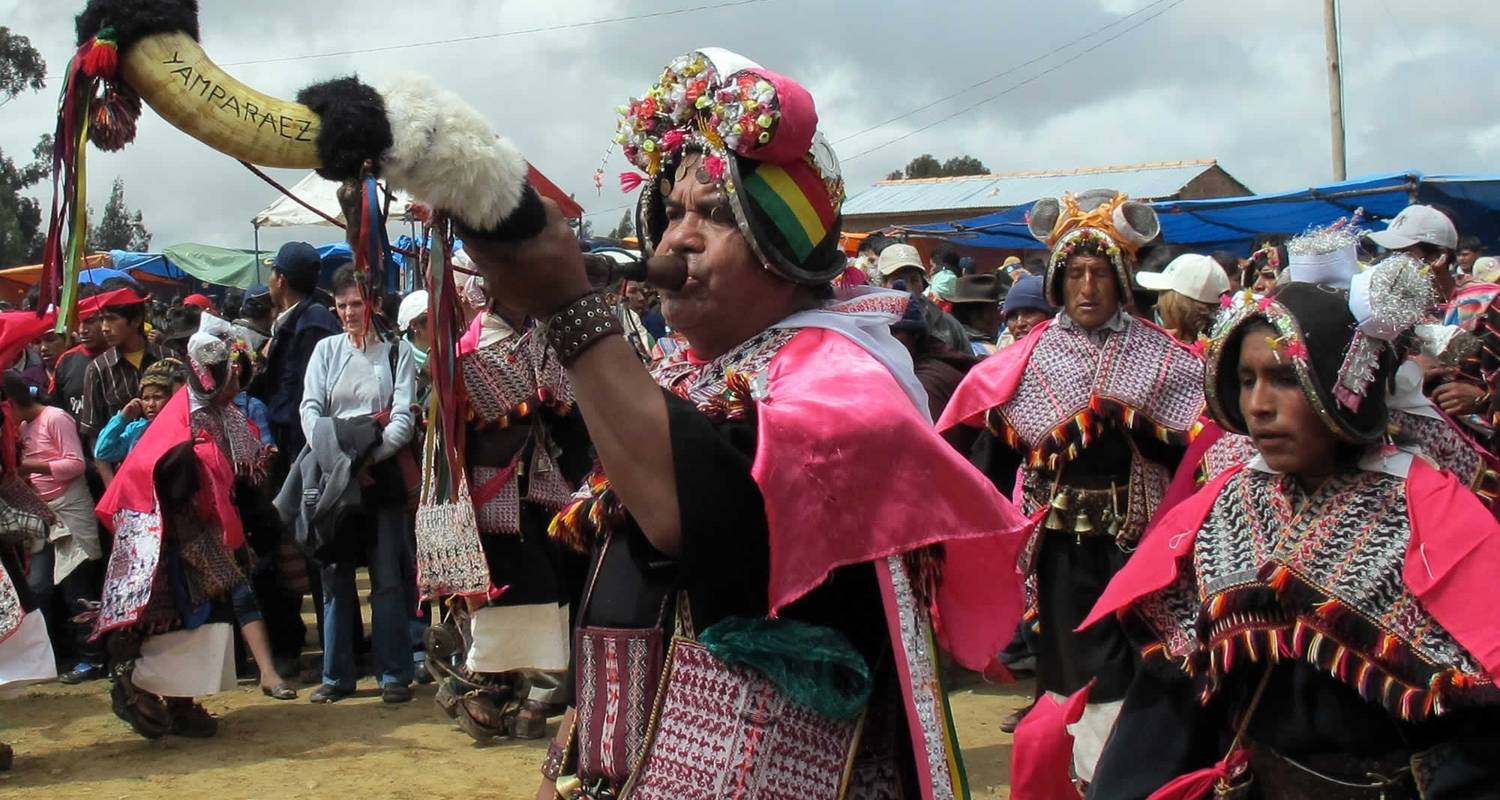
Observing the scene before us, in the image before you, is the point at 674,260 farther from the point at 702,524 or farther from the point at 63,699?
the point at 63,699

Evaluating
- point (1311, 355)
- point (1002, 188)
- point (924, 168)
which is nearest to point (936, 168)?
point (924, 168)

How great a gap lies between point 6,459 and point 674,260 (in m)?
5.65

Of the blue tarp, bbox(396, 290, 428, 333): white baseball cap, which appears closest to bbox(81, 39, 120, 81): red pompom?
bbox(396, 290, 428, 333): white baseball cap

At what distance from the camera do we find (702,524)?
7.00 feet

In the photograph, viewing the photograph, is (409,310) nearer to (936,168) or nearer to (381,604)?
(381,604)

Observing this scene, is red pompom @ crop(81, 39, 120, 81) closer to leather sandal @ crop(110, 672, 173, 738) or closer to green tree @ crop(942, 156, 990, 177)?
leather sandal @ crop(110, 672, 173, 738)

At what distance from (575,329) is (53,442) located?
24.8ft

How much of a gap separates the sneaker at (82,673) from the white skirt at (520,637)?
3574mm

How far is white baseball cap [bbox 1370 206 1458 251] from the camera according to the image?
25.6 ft

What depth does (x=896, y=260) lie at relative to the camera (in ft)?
36.1

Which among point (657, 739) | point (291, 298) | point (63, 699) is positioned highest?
point (291, 298)

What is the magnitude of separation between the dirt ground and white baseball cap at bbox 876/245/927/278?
3.42m

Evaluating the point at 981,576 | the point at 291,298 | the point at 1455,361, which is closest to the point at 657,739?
the point at 981,576

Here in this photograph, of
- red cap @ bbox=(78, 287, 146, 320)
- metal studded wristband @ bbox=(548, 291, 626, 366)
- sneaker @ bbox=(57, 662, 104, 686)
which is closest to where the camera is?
metal studded wristband @ bbox=(548, 291, 626, 366)
